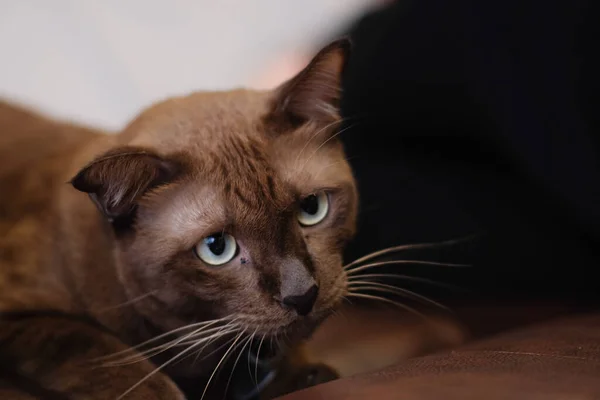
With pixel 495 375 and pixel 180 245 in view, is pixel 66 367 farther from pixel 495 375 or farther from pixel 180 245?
pixel 495 375

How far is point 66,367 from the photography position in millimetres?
805

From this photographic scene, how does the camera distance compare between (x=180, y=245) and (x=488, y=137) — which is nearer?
(x=180, y=245)

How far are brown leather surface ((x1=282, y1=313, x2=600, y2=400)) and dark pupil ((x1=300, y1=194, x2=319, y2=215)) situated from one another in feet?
0.83

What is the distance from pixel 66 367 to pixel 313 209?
395 mm

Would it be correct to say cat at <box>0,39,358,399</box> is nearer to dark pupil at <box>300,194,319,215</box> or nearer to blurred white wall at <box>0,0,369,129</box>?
dark pupil at <box>300,194,319,215</box>

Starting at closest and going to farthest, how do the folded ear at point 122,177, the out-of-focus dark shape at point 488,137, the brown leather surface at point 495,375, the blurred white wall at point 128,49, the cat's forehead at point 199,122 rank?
1. the brown leather surface at point 495,375
2. the folded ear at point 122,177
3. the cat's forehead at point 199,122
4. the out-of-focus dark shape at point 488,137
5. the blurred white wall at point 128,49

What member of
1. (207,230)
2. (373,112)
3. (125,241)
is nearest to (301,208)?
(207,230)

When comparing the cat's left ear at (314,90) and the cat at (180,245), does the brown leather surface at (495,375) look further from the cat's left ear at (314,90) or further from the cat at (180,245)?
the cat's left ear at (314,90)

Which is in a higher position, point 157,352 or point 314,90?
point 314,90

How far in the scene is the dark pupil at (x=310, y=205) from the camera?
88 cm

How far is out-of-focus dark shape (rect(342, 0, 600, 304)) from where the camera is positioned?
1.05 metres

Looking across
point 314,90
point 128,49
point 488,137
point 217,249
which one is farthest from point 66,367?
point 128,49

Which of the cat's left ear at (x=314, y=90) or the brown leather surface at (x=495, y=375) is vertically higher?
the cat's left ear at (x=314, y=90)

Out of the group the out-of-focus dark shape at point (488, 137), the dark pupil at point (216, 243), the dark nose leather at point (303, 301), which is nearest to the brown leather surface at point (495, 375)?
the dark nose leather at point (303, 301)
